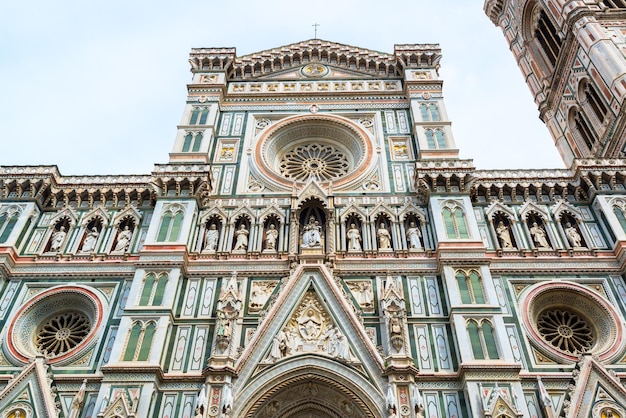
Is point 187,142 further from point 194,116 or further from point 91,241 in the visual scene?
point 91,241

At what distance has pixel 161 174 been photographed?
54.6 ft

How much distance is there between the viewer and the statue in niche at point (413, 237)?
1527cm

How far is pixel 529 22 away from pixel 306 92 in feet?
45.0

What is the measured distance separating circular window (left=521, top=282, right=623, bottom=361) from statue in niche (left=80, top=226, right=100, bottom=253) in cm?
1121

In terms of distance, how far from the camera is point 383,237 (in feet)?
50.9

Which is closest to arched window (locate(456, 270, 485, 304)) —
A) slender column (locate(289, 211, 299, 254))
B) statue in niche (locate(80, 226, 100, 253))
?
slender column (locate(289, 211, 299, 254))

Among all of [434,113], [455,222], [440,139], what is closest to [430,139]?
[440,139]

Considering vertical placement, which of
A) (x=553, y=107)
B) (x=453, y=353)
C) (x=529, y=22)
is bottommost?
(x=453, y=353)

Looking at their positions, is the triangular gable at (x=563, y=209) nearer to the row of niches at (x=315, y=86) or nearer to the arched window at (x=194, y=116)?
the row of niches at (x=315, y=86)

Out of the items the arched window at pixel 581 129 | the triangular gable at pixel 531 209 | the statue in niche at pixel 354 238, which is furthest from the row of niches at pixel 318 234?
the arched window at pixel 581 129

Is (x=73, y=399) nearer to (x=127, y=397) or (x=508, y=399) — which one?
(x=127, y=397)

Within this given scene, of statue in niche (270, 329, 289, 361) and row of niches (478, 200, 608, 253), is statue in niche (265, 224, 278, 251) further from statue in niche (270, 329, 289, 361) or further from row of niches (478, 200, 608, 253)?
row of niches (478, 200, 608, 253)

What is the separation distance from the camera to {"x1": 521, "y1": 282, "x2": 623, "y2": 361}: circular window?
13.1m

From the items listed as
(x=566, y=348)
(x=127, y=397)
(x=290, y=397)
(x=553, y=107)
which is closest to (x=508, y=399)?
(x=566, y=348)
